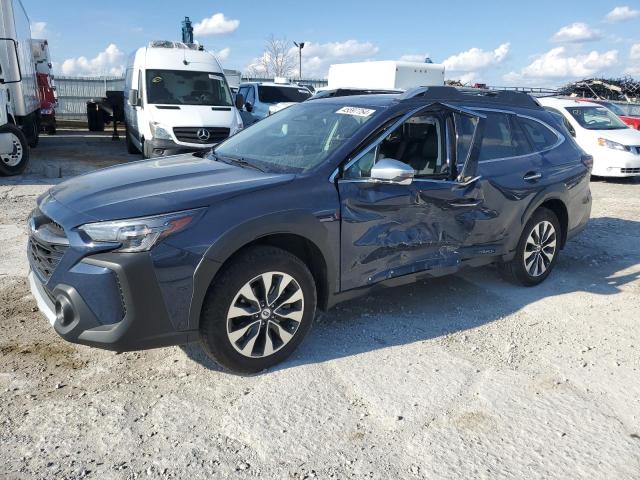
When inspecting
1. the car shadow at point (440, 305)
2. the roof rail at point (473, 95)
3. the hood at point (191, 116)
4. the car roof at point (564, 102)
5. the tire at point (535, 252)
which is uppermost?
the roof rail at point (473, 95)

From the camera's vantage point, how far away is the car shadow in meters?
3.83

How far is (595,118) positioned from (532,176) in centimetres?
904

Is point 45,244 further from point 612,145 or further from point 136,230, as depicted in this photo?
point 612,145

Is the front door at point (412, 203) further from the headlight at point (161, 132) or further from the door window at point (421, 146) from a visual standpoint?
the headlight at point (161, 132)

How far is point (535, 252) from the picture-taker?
16.5 ft

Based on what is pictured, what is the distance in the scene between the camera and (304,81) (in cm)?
3089

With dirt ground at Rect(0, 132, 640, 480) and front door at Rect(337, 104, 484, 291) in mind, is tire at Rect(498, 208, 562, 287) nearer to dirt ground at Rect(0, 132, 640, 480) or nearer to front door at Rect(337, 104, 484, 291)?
dirt ground at Rect(0, 132, 640, 480)

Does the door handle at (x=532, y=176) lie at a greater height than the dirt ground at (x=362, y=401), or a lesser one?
greater

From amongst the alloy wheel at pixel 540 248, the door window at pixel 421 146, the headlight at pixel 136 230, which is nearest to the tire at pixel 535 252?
the alloy wheel at pixel 540 248

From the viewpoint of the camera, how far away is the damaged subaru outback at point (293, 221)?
2.89 m

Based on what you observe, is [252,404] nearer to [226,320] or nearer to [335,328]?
[226,320]

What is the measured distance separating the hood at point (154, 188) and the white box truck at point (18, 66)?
8828mm

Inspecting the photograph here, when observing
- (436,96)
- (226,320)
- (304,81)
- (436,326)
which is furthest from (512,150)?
(304,81)

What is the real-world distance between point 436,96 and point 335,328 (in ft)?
6.39
